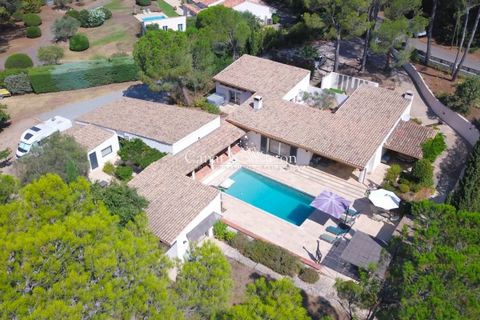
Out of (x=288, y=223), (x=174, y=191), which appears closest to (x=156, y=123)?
(x=174, y=191)

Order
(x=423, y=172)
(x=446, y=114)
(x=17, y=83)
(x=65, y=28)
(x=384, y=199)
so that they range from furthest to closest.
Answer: (x=65, y=28)
(x=17, y=83)
(x=446, y=114)
(x=423, y=172)
(x=384, y=199)

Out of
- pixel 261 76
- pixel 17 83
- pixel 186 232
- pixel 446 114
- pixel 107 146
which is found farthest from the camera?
pixel 17 83

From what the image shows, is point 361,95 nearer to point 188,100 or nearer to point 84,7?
point 188,100

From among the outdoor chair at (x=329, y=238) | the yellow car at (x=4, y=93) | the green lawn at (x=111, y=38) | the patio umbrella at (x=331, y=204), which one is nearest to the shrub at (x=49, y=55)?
the yellow car at (x=4, y=93)

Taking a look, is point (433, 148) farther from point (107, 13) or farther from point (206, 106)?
point (107, 13)

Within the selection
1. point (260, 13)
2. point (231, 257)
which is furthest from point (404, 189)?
point (260, 13)

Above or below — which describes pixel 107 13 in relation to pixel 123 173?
above

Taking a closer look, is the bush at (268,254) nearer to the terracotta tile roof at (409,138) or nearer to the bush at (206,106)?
the terracotta tile roof at (409,138)

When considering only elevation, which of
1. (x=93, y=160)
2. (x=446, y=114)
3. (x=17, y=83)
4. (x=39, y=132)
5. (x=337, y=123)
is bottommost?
(x=93, y=160)
